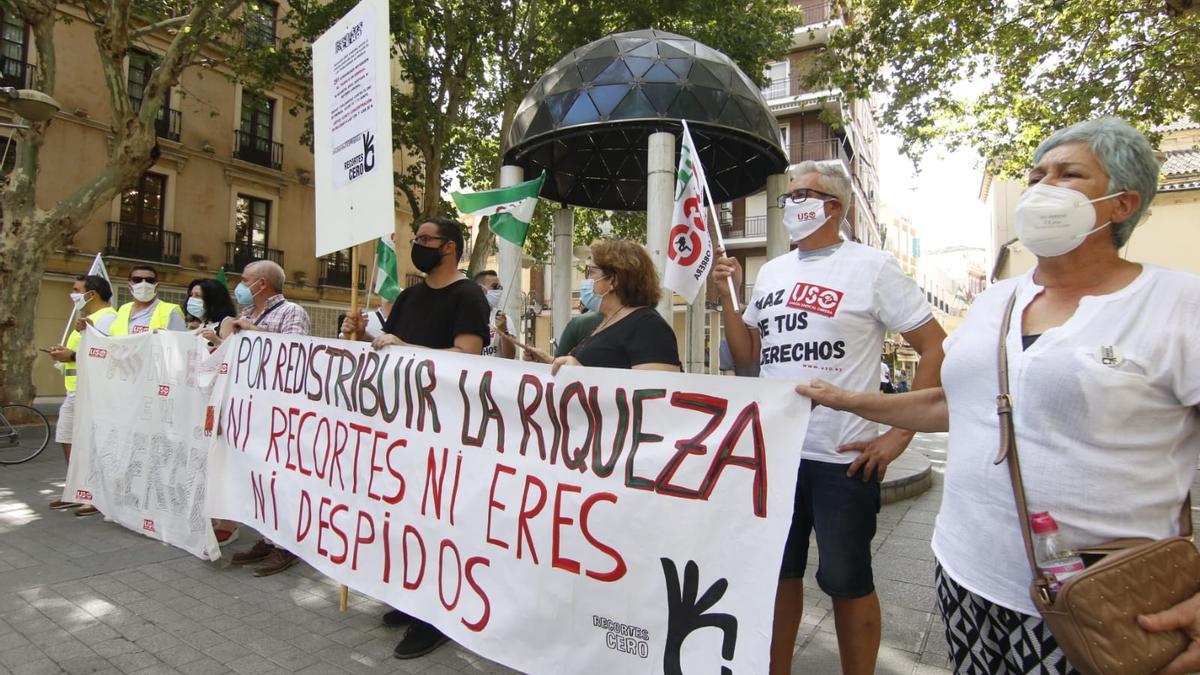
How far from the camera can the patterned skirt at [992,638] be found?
1403 mm

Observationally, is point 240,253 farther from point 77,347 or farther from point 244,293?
point 244,293

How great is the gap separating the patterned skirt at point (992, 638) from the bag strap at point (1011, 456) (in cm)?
17

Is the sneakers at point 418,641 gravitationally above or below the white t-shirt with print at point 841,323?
below

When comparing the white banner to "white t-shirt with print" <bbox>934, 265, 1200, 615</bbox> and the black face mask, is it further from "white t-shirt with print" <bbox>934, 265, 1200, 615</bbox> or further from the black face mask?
"white t-shirt with print" <bbox>934, 265, 1200, 615</bbox>

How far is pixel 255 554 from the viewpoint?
406 centimetres

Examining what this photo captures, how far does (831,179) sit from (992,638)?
1.61 meters

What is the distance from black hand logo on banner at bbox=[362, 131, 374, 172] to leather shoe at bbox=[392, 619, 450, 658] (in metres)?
2.29

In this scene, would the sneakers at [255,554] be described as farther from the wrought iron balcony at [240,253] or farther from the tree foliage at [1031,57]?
the wrought iron balcony at [240,253]

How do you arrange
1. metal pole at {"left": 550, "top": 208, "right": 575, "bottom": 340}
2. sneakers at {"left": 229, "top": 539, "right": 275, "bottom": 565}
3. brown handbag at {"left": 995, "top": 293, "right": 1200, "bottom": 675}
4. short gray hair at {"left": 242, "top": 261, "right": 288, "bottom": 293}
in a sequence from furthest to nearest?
metal pole at {"left": 550, "top": 208, "right": 575, "bottom": 340}
short gray hair at {"left": 242, "top": 261, "right": 288, "bottom": 293}
sneakers at {"left": 229, "top": 539, "right": 275, "bottom": 565}
brown handbag at {"left": 995, "top": 293, "right": 1200, "bottom": 675}

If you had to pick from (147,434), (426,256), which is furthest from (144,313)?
(426,256)

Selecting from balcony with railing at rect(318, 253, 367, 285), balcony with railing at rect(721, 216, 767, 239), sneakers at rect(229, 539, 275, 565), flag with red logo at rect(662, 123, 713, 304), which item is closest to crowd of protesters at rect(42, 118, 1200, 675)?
flag with red logo at rect(662, 123, 713, 304)

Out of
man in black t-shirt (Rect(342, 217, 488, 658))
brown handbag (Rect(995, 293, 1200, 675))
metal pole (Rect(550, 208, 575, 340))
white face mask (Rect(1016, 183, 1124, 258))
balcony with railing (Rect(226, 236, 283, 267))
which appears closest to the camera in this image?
brown handbag (Rect(995, 293, 1200, 675))

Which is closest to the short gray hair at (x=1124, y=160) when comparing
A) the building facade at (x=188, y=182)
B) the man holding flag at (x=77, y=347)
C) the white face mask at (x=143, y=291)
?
the white face mask at (x=143, y=291)

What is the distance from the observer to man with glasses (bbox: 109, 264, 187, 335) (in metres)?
5.28
